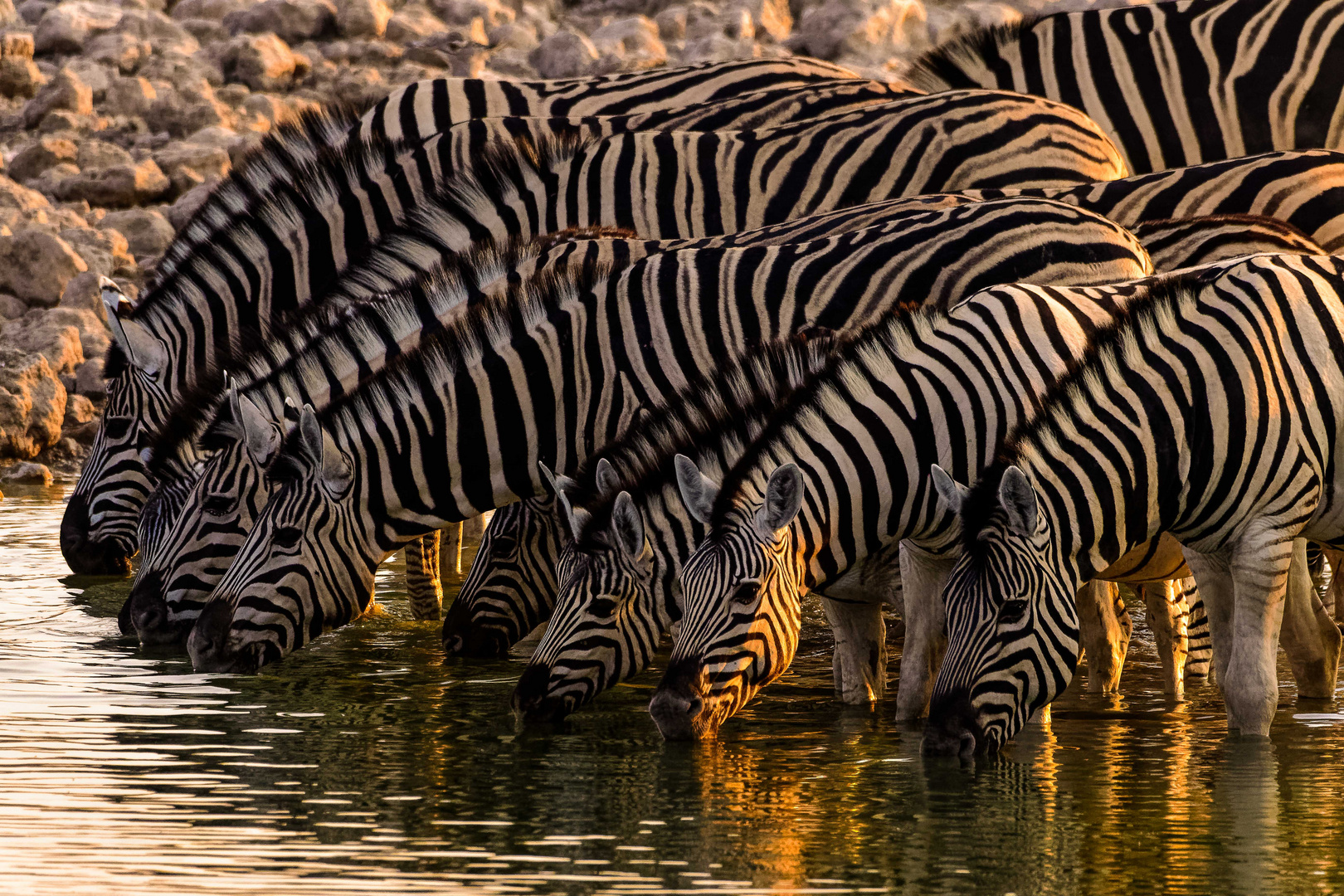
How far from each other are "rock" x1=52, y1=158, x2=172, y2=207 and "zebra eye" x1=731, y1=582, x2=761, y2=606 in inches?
605

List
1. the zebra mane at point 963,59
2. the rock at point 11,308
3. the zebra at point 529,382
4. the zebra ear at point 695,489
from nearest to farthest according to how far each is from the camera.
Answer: the zebra ear at point 695,489 → the zebra at point 529,382 → the zebra mane at point 963,59 → the rock at point 11,308

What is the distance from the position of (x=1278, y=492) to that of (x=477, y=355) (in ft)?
11.9

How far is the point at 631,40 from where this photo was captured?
26.8 metres

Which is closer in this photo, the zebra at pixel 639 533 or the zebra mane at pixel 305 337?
the zebra at pixel 639 533

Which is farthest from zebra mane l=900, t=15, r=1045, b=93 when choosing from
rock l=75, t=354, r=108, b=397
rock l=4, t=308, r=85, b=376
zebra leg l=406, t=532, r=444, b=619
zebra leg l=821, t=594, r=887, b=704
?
rock l=4, t=308, r=85, b=376

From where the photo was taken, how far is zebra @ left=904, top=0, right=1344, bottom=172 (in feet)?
44.9

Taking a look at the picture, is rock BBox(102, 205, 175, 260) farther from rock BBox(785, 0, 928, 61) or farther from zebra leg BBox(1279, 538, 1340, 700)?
zebra leg BBox(1279, 538, 1340, 700)

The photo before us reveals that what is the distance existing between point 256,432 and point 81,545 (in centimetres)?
322

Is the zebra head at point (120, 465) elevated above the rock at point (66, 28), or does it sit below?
below

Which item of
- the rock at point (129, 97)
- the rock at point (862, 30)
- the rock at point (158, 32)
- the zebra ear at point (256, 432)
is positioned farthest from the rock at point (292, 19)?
the zebra ear at point (256, 432)

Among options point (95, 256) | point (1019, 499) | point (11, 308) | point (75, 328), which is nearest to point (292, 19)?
point (95, 256)

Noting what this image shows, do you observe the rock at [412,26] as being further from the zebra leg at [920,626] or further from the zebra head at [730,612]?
the zebra head at [730,612]

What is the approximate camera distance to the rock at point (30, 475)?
1711 centimetres

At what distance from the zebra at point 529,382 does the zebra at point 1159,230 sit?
19.6 inches
